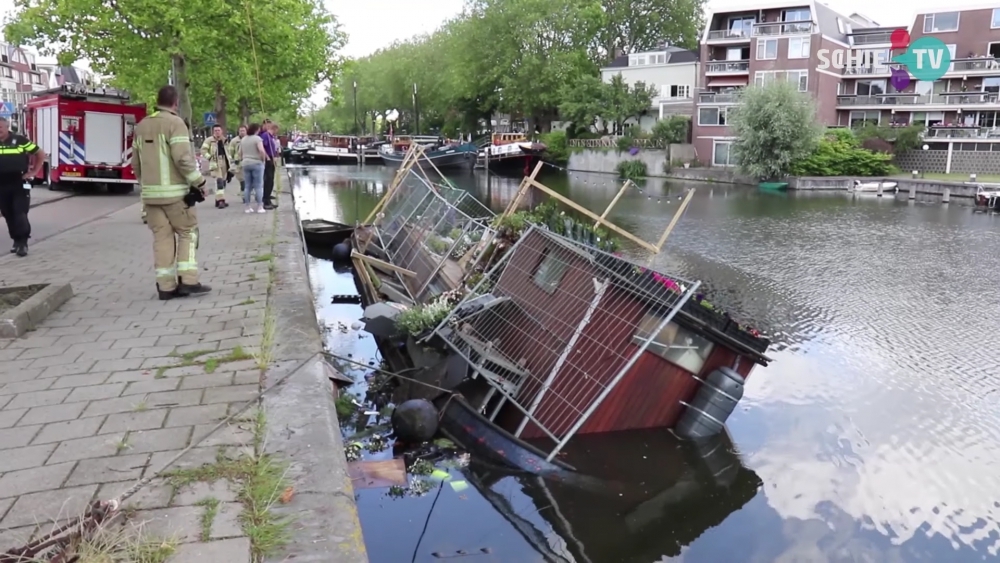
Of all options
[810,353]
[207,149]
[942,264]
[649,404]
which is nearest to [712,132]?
[942,264]

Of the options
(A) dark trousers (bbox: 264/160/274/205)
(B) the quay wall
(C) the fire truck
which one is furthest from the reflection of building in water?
(B) the quay wall

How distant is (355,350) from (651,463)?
165 inches

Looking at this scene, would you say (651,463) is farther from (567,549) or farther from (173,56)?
(173,56)

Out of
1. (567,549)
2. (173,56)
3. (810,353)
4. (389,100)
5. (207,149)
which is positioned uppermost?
(389,100)

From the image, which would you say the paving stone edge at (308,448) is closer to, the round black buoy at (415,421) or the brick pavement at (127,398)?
the brick pavement at (127,398)

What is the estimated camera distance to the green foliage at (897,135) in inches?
1642

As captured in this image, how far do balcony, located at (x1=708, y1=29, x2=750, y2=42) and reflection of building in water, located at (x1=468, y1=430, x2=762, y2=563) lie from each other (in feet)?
158

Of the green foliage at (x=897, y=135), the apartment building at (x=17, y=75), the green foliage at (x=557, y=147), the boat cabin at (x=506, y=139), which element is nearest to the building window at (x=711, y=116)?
the green foliage at (x=897, y=135)

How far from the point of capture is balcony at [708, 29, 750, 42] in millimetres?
50125

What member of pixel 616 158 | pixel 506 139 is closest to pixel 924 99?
pixel 616 158

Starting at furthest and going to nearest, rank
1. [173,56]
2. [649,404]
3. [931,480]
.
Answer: [173,56]
[649,404]
[931,480]

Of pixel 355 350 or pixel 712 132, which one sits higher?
pixel 712 132

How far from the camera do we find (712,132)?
46.7 m

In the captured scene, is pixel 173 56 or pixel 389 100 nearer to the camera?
pixel 173 56
